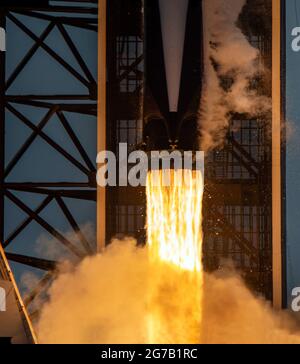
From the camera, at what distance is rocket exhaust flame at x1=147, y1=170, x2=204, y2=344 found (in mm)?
10469

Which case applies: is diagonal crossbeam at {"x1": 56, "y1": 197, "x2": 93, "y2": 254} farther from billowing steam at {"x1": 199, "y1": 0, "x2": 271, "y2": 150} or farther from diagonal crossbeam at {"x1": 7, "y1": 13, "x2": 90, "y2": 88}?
billowing steam at {"x1": 199, "y1": 0, "x2": 271, "y2": 150}

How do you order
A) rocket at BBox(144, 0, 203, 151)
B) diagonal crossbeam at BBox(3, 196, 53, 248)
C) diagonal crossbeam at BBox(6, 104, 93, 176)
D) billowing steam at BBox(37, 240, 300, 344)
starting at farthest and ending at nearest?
diagonal crossbeam at BBox(3, 196, 53, 248), diagonal crossbeam at BBox(6, 104, 93, 176), billowing steam at BBox(37, 240, 300, 344), rocket at BBox(144, 0, 203, 151)

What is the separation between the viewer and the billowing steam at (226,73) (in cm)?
1107

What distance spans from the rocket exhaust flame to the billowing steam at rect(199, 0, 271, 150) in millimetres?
1199

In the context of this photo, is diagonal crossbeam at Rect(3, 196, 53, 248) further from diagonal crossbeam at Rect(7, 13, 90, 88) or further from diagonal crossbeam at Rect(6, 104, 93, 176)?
diagonal crossbeam at Rect(7, 13, 90, 88)

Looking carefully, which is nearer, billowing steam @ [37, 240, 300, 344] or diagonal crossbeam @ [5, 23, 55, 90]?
billowing steam @ [37, 240, 300, 344]

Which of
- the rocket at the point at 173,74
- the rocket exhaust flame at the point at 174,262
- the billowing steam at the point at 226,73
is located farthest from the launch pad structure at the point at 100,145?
the rocket at the point at 173,74

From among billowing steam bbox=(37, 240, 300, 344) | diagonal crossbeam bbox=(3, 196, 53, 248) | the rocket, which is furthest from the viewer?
diagonal crossbeam bbox=(3, 196, 53, 248)

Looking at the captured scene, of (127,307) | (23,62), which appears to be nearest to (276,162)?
(127,307)

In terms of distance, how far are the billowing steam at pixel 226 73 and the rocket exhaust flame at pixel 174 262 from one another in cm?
120

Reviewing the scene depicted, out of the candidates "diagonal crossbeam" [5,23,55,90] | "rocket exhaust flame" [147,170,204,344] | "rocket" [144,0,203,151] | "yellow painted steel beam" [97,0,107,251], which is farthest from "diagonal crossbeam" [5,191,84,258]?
"rocket" [144,0,203,151]

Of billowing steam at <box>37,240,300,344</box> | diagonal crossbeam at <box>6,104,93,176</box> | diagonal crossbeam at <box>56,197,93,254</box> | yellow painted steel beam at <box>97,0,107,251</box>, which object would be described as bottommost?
billowing steam at <box>37,240,300,344</box>

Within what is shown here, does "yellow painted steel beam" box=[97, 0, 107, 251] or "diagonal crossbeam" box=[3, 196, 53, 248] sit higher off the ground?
"yellow painted steel beam" box=[97, 0, 107, 251]

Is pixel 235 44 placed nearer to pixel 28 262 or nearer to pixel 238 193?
pixel 238 193
